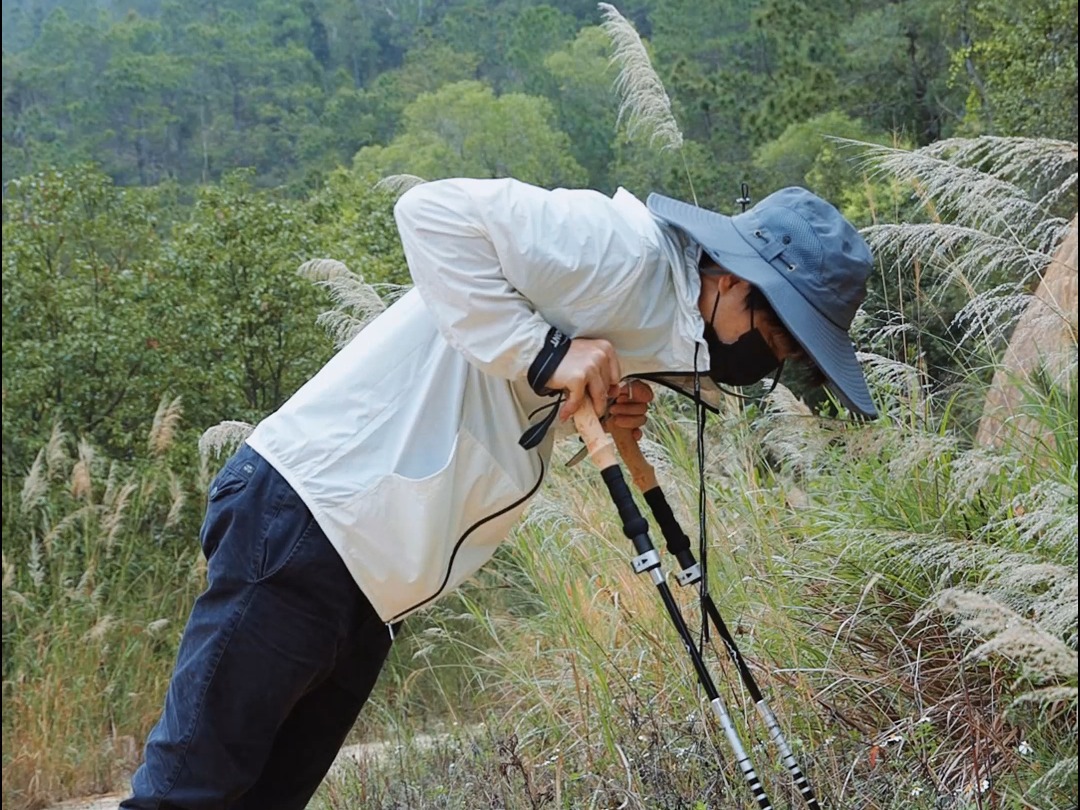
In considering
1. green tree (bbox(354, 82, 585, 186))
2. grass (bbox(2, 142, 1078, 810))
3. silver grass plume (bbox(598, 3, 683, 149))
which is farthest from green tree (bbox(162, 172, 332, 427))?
green tree (bbox(354, 82, 585, 186))

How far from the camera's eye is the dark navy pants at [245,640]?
268 centimetres

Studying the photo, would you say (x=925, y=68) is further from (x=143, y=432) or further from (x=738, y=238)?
(x=738, y=238)

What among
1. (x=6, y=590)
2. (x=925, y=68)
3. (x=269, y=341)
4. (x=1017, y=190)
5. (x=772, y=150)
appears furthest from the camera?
(x=925, y=68)

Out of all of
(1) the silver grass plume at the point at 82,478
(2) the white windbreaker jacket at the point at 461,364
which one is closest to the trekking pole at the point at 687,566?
(2) the white windbreaker jacket at the point at 461,364

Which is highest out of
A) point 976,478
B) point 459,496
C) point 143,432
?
point 459,496

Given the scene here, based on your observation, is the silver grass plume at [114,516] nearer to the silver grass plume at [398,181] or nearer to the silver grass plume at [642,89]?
the silver grass plume at [398,181]

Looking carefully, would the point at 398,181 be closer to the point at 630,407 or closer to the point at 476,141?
the point at 630,407

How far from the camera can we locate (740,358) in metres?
2.79

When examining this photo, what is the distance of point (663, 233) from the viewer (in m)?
2.74

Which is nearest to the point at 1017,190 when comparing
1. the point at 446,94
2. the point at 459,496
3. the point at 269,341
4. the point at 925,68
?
the point at 459,496

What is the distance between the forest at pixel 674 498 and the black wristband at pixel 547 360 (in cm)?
86

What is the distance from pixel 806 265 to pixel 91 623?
4885 millimetres

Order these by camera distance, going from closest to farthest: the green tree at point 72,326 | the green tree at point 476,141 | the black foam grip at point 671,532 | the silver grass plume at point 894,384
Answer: the black foam grip at point 671,532
the silver grass plume at point 894,384
the green tree at point 72,326
the green tree at point 476,141

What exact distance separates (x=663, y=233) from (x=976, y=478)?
116 cm
